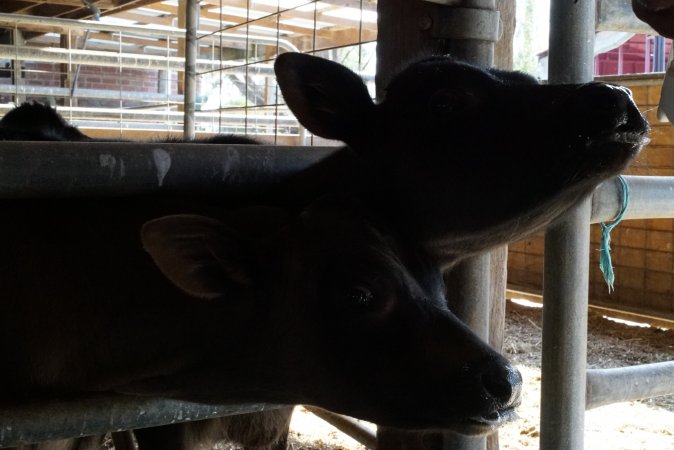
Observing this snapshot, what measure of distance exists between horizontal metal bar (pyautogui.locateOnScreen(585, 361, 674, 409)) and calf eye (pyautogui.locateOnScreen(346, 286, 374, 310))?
81 centimetres

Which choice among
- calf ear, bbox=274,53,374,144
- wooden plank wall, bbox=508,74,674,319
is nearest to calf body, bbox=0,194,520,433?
calf ear, bbox=274,53,374,144

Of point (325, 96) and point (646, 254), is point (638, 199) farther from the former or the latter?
point (646, 254)

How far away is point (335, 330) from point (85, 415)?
0.51 metres

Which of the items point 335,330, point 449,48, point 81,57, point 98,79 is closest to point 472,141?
point 449,48

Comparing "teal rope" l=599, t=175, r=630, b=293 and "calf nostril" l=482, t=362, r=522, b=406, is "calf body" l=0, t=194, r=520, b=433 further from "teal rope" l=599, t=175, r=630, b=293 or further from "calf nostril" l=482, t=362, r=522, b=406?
"teal rope" l=599, t=175, r=630, b=293

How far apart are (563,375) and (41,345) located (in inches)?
48.9

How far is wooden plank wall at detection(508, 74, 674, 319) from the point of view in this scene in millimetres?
6727

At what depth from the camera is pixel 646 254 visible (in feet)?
23.8

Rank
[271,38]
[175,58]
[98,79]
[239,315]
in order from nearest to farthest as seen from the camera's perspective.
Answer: [239,315] < [175,58] < [271,38] < [98,79]

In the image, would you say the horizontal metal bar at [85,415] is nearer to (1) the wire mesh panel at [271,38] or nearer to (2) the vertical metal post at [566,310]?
(2) the vertical metal post at [566,310]

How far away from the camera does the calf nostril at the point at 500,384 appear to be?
1502 mm

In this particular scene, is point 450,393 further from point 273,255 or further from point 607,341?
point 607,341

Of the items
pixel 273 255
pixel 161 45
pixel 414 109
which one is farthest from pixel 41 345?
pixel 161 45

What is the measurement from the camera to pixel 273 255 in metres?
1.74
